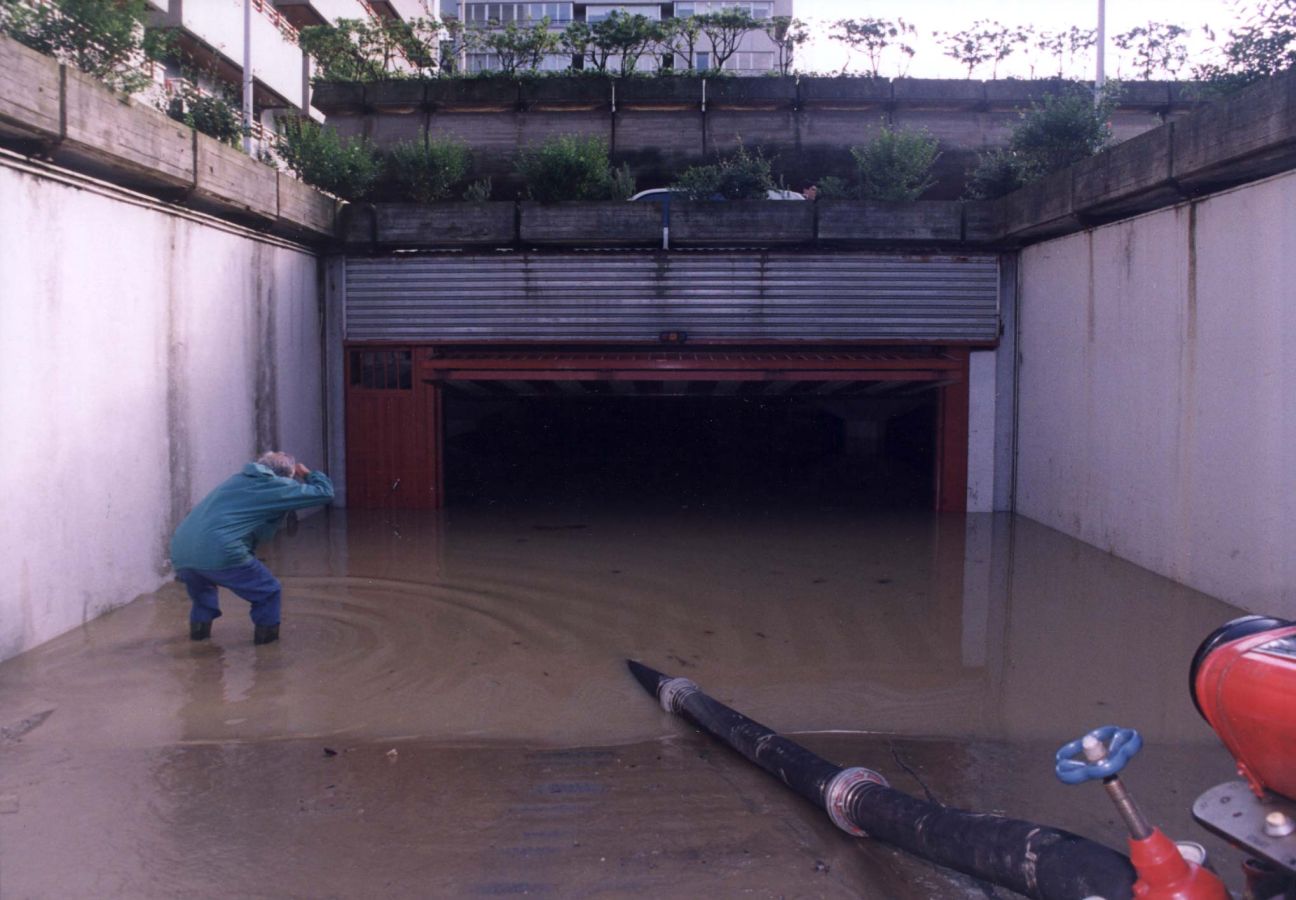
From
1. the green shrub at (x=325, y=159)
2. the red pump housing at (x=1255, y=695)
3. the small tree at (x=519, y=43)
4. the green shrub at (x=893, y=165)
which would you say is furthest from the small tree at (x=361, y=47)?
the red pump housing at (x=1255, y=695)

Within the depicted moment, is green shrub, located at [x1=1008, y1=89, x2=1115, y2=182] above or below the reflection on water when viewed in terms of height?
above

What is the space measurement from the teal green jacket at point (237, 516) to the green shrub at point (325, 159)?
252 inches

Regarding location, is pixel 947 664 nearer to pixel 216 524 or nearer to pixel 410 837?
pixel 410 837

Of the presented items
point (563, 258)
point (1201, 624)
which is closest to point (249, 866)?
Answer: point (1201, 624)

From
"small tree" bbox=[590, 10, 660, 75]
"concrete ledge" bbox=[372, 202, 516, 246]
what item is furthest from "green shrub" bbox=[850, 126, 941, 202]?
"small tree" bbox=[590, 10, 660, 75]

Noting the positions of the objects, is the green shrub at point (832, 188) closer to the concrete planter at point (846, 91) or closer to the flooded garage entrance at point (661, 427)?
the flooded garage entrance at point (661, 427)

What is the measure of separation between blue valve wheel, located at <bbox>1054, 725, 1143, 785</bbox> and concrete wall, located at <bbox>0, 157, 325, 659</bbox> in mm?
6198

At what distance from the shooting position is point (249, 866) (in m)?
4.09

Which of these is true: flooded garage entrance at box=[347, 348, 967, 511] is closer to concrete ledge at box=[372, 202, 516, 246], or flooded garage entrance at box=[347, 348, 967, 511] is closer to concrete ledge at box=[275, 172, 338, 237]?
concrete ledge at box=[372, 202, 516, 246]

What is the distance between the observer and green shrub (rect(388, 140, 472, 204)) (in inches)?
514

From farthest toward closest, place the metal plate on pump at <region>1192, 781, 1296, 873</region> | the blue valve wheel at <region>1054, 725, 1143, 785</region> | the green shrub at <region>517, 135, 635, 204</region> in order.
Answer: the green shrub at <region>517, 135, 635, 204</region>, the metal plate on pump at <region>1192, 781, 1296, 873</region>, the blue valve wheel at <region>1054, 725, 1143, 785</region>

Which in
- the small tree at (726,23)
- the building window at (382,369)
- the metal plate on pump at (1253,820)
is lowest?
the metal plate on pump at (1253,820)

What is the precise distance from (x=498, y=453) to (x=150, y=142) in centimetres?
1328

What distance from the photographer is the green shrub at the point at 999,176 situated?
12.4 m
